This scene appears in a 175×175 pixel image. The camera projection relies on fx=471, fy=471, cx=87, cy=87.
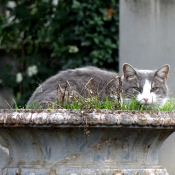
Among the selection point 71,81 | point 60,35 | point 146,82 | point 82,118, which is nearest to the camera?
point 82,118

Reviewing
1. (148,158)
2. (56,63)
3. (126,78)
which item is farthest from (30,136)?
(56,63)

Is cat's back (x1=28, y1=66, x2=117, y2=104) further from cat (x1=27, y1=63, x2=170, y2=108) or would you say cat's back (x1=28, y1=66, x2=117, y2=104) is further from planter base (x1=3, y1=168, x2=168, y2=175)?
planter base (x1=3, y1=168, x2=168, y2=175)

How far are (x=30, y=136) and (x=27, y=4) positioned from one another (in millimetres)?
4382

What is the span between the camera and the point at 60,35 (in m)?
5.47

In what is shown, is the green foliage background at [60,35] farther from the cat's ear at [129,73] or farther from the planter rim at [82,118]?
the planter rim at [82,118]

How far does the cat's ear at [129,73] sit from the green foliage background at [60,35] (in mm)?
2168

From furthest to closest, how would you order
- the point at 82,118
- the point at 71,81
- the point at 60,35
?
the point at 60,35, the point at 71,81, the point at 82,118

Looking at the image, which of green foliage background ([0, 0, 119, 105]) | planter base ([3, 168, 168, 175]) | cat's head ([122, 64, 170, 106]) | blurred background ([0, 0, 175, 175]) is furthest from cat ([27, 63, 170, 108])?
green foliage background ([0, 0, 119, 105])

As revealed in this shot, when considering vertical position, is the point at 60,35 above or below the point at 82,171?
above

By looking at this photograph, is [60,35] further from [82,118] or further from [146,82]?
[82,118]

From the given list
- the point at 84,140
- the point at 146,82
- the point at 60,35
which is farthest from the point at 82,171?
the point at 60,35

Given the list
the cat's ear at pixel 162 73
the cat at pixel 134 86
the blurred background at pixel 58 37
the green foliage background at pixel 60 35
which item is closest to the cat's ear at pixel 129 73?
the cat at pixel 134 86

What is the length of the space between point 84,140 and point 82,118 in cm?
13

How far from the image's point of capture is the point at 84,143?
1787 mm
